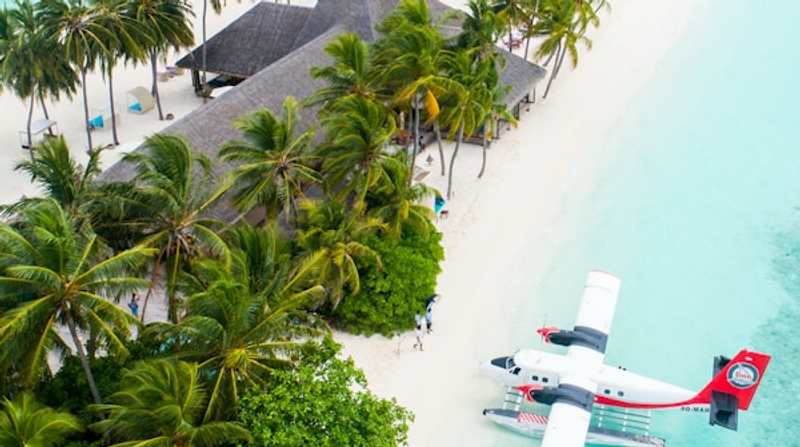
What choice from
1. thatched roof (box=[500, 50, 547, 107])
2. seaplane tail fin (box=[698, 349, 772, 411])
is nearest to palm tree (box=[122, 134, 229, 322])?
seaplane tail fin (box=[698, 349, 772, 411])

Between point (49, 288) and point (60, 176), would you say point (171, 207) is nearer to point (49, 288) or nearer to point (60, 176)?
point (60, 176)

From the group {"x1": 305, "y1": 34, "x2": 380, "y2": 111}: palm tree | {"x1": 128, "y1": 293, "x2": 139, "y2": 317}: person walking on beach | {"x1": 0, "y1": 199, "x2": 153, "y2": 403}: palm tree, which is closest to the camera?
{"x1": 0, "y1": 199, "x2": 153, "y2": 403}: palm tree

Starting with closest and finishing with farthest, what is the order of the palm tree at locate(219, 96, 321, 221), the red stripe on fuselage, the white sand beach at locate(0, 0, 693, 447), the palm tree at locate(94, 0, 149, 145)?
the red stripe on fuselage
the palm tree at locate(219, 96, 321, 221)
the white sand beach at locate(0, 0, 693, 447)
the palm tree at locate(94, 0, 149, 145)

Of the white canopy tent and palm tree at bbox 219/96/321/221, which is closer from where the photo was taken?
palm tree at bbox 219/96/321/221

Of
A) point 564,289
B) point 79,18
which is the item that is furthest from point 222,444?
point 79,18

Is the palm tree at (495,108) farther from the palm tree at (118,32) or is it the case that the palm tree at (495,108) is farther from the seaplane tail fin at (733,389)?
the palm tree at (118,32)

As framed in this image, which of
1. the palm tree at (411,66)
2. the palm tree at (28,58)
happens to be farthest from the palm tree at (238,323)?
the palm tree at (28,58)

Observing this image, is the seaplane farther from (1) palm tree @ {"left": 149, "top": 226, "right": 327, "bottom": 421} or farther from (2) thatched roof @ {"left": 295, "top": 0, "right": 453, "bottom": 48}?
(2) thatched roof @ {"left": 295, "top": 0, "right": 453, "bottom": 48}

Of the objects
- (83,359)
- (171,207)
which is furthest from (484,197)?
(83,359)
